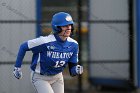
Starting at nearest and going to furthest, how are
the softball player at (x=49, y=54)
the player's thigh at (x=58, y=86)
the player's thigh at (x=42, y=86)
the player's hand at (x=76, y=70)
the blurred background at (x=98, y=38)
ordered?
1. the player's thigh at (x=42, y=86)
2. the softball player at (x=49, y=54)
3. the player's thigh at (x=58, y=86)
4. the player's hand at (x=76, y=70)
5. the blurred background at (x=98, y=38)

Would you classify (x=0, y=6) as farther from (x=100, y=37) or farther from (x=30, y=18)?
(x=100, y=37)

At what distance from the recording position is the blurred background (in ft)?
29.8

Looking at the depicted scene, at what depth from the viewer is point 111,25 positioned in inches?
394

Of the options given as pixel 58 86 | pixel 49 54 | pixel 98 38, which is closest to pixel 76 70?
pixel 58 86

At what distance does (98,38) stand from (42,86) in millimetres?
4076

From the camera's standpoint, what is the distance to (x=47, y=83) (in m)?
6.39

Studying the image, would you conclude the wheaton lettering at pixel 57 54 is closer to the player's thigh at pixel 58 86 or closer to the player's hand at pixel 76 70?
the player's hand at pixel 76 70

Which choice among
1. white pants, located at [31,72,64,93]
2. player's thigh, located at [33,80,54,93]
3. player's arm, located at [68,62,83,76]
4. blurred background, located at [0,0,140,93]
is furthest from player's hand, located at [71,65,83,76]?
blurred background, located at [0,0,140,93]

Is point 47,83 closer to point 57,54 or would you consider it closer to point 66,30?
point 57,54

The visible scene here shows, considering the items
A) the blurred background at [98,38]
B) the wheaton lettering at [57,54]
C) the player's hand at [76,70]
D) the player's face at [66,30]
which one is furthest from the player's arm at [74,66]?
the blurred background at [98,38]

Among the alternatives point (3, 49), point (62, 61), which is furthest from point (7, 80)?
point (62, 61)

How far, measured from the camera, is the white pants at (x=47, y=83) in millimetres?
6297

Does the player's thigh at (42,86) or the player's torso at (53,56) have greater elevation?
the player's torso at (53,56)

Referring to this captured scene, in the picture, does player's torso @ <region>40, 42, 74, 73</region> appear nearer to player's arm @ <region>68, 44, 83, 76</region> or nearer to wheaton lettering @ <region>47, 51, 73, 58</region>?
wheaton lettering @ <region>47, 51, 73, 58</region>
